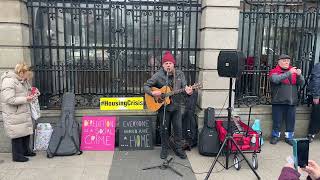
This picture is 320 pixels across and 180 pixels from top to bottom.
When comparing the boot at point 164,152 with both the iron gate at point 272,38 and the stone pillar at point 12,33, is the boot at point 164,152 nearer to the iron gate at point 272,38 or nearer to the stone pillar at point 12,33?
the iron gate at point 272,38

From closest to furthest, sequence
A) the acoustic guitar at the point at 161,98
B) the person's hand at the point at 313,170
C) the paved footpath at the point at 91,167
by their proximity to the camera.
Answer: the person's hand at the point at 313,170, the paved footpath at the point at 91,167, the acoustic guitar at the point at 161,98

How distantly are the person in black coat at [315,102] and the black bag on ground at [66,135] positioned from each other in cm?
492

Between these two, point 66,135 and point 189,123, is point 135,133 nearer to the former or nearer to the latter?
point 189,123

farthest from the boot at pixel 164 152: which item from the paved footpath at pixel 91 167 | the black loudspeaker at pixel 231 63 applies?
the black loudspeaker at pixel 231 63

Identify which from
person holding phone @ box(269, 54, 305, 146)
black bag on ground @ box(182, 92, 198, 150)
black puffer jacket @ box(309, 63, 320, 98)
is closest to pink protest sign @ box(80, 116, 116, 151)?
black bag on ground @ box(182, 92, 198, 150)

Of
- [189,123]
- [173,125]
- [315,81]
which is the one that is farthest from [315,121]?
[173,125]

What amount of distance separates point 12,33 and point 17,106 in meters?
1.44

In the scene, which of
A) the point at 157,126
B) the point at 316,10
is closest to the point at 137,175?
the point at 157,126

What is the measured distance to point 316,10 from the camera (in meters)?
7.26

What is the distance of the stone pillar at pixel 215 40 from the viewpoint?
658cm

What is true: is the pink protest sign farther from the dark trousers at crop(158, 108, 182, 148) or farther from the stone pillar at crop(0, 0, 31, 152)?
the stone pillar at crop(0, 0, 31, 152)

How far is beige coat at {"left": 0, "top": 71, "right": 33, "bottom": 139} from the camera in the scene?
5.74 metres

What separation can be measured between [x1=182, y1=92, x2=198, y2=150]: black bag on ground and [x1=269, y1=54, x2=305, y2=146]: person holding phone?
1715mm

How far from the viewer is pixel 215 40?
6.67 metres
